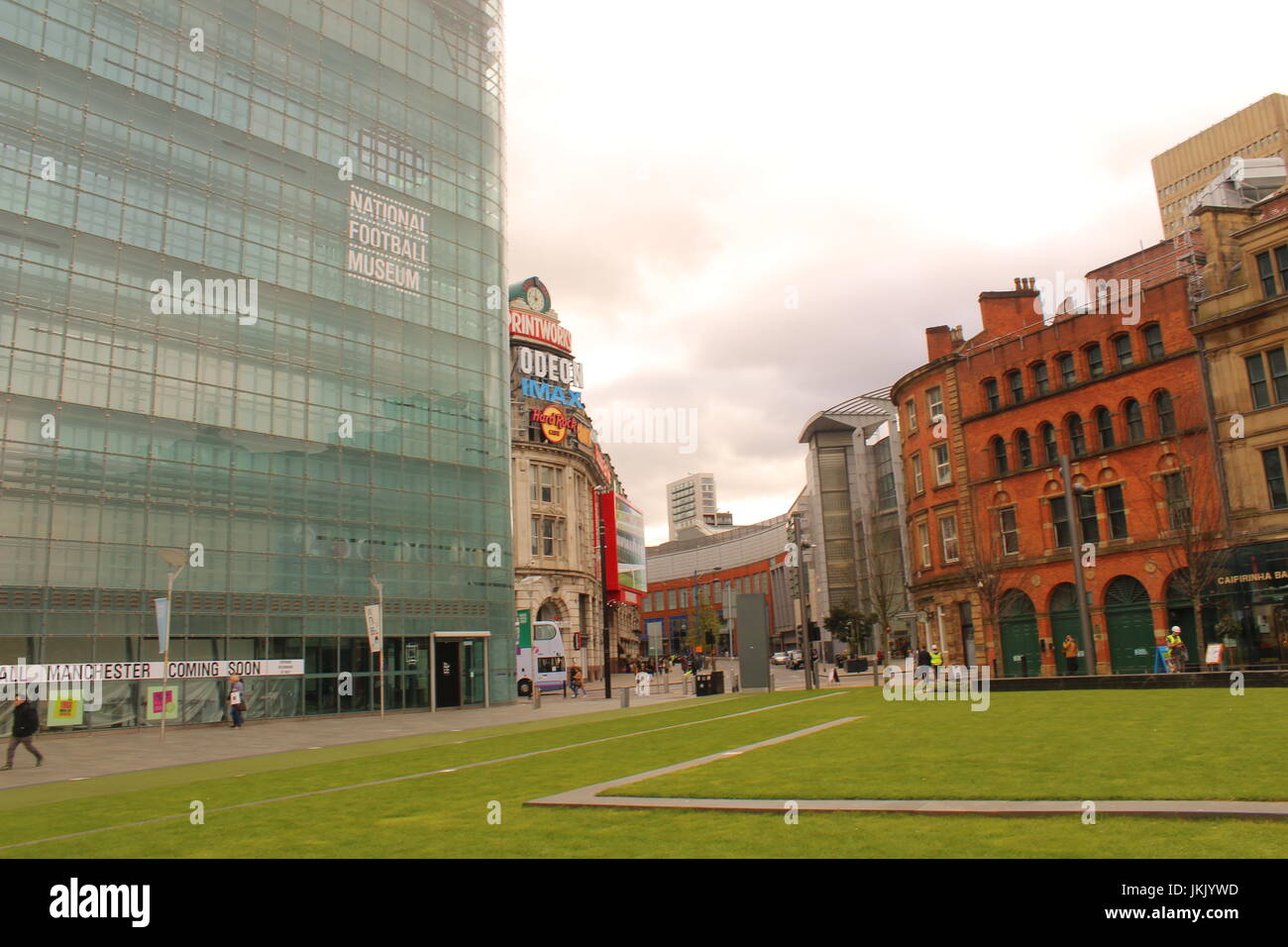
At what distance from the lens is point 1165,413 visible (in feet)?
133

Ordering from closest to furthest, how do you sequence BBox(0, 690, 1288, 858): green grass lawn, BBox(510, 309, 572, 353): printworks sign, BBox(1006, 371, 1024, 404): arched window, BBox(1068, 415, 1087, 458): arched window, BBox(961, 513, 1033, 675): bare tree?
1. BBox(0, 690, 1288, 858): green grass lawn
2. BBox(1068, 415, 1087, 458): arched window
3. BBox(961, 513, 1033, 675): bare tree
4. BBox(1006, 371, 1024, 404): arched window
5. BBox(510, 309, 572, 353): printworks sign

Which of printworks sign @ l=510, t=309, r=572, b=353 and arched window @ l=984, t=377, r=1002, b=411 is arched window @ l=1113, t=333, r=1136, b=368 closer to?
arched window @ l=984, t=377, r=1002, b=411

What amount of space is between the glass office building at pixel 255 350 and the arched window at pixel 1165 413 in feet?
103

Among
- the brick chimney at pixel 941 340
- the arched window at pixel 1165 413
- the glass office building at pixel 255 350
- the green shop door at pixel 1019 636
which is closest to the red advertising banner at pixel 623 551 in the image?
the brick chimney at pixel 941 340

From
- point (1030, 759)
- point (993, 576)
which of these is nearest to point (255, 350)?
point (993, 576)

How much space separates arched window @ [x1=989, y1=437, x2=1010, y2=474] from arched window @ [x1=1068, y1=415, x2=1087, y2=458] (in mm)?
3813

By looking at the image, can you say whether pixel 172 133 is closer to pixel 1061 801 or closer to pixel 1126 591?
pixel 1061 801

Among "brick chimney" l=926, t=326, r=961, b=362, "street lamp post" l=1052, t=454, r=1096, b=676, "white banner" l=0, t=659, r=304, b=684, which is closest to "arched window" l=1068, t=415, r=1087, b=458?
"brick chimney" l=926, t=326, r=961, b=362

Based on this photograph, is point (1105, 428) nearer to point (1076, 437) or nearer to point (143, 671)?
point (1076, 437)

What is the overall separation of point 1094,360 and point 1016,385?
450 centimetres

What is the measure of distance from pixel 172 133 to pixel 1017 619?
1756 inches

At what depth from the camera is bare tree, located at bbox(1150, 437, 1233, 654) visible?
35.9 m

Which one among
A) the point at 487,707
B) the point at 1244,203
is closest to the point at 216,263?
the point at 487,707

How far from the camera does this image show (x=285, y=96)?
138ft
